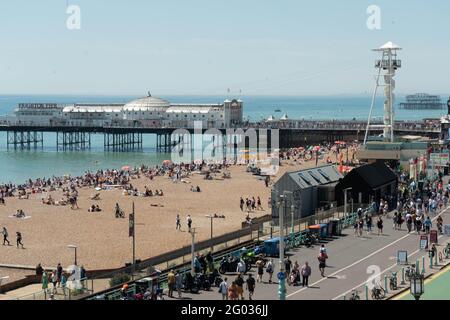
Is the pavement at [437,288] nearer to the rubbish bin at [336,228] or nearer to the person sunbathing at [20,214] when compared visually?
the rubbish bin at [336,228]

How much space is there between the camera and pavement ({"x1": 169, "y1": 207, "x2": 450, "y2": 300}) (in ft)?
46.7

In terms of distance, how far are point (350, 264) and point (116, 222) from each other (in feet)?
44.5

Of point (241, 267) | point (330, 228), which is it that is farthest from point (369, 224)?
point (241, 267)

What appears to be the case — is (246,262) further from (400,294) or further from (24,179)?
(24,179)

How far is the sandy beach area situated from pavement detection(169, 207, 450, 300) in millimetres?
5371

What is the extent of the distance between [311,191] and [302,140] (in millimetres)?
50738

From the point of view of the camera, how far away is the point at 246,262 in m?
16.2

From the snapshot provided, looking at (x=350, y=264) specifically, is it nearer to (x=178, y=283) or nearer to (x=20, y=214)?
(x=178, y=283)

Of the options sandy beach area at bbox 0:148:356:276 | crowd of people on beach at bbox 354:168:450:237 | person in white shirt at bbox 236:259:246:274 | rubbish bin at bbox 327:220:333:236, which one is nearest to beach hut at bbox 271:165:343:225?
crowd of people on beach at bbox 354:168:450:237

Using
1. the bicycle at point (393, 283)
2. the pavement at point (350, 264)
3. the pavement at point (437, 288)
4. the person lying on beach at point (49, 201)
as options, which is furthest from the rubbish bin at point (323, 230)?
the person lying on beach at point (49, 201)

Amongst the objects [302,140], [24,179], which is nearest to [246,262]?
[24,179]

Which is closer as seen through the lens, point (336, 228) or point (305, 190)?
point (336, 228)

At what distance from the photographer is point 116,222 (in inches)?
1131
